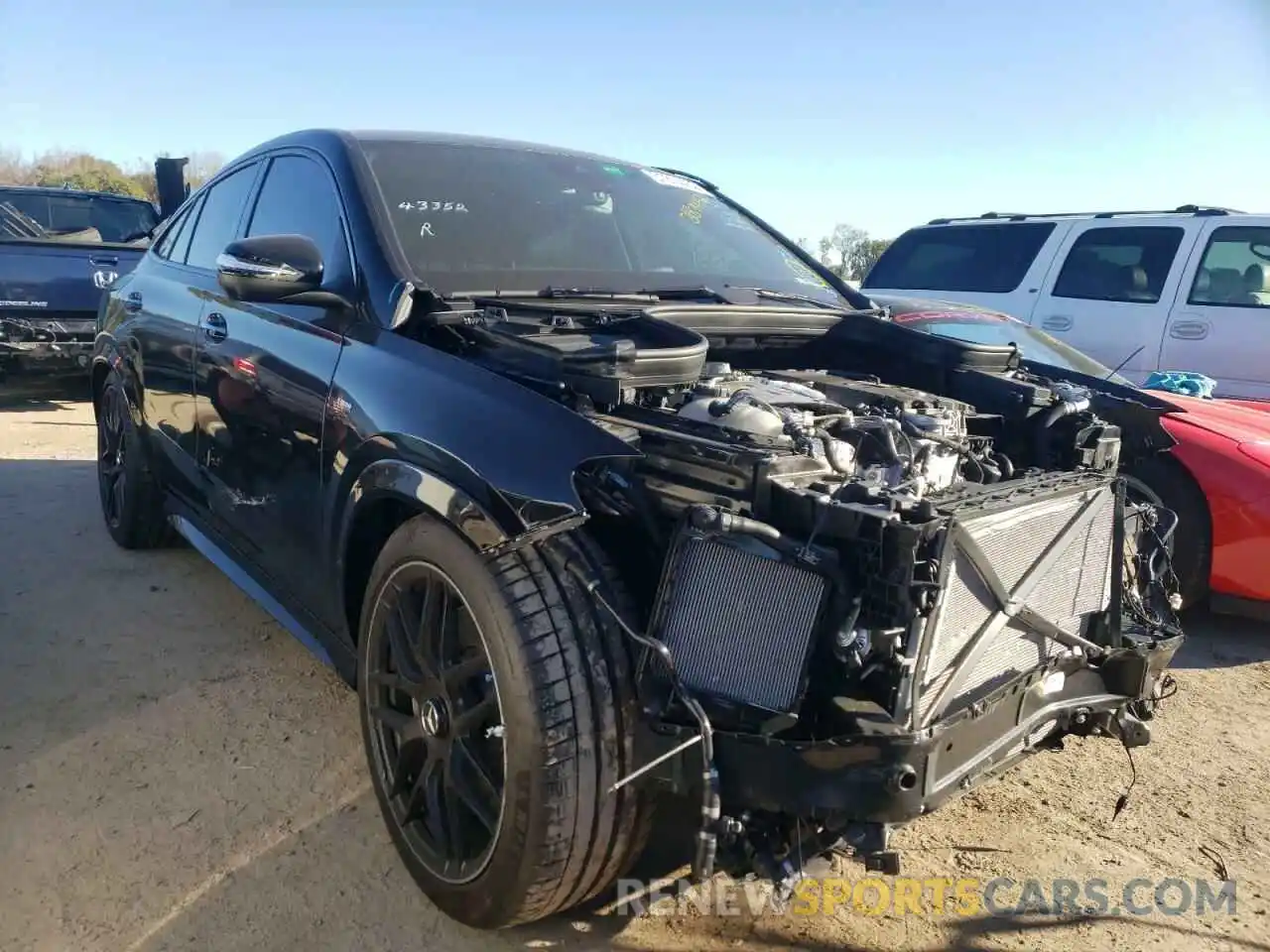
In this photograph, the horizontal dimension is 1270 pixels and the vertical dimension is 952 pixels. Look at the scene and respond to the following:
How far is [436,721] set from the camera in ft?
7.55

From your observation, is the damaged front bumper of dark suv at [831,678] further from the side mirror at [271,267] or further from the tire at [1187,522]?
the tire at [1187,522]

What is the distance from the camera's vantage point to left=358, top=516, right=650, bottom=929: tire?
192 cm

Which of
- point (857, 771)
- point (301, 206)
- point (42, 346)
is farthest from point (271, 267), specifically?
point (42, 346)

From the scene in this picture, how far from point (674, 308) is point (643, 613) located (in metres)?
1.18

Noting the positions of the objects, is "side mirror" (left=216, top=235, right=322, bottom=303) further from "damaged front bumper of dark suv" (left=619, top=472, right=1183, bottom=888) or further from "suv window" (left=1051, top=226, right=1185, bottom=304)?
"suv window" (left=1051, top=226, right=1185, bottom=304)

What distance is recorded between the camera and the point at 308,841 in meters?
2.54

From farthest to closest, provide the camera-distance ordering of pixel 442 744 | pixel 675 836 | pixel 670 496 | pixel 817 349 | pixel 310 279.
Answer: pixel 817 349
pixel 310 279
pixel 675 836
pixel 442 744
pixel 670 496

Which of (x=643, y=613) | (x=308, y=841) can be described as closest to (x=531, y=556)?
(x=643, y=613)

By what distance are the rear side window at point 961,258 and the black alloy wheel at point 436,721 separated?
656 cm

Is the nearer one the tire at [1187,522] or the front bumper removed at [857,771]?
the front bumper removed at [857,771]

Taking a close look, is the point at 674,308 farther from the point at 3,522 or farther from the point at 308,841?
the point at 3,522

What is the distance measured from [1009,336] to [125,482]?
4.78 metres

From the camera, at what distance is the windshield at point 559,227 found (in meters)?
2.95

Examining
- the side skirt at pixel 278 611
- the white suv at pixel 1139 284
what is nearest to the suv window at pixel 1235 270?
the white suv at pixel 1139 284
